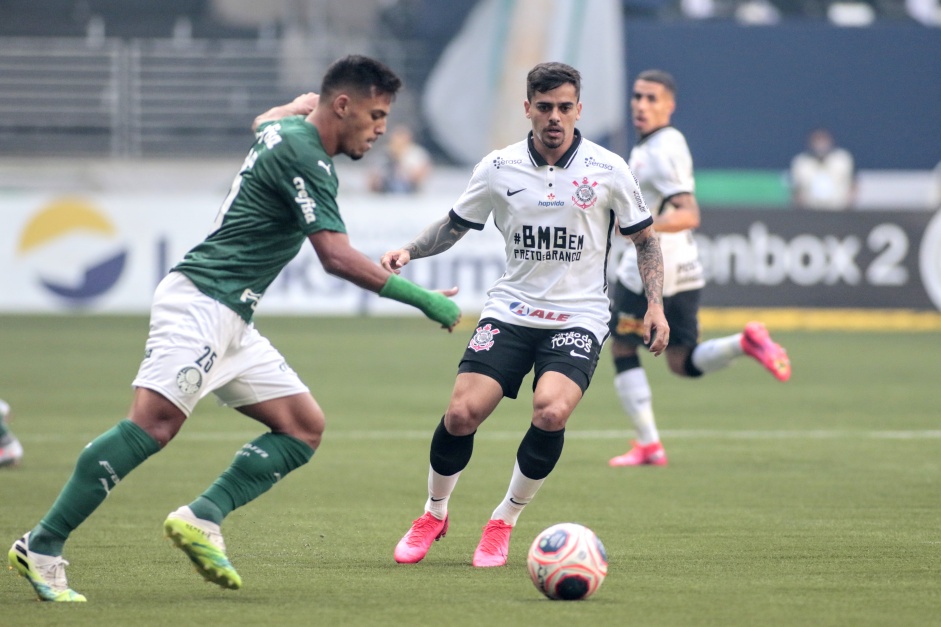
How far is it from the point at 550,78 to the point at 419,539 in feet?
7.24

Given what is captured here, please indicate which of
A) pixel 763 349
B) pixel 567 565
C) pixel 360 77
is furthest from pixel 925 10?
pixel 567 565

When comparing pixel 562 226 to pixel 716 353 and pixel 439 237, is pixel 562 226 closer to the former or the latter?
pixel 439 237

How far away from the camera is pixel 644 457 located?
10.2 metres

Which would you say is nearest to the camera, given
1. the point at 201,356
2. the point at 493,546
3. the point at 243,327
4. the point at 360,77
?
the point at 201,356

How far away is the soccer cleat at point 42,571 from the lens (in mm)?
5754

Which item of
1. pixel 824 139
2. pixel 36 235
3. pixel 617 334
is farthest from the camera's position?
pixel 824 139

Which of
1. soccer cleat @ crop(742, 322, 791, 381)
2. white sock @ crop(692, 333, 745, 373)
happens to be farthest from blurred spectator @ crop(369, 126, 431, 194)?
soccer cleat @ crop(742, 322, 791, 381)

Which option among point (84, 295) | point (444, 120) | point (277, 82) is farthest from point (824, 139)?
point (84, 295)

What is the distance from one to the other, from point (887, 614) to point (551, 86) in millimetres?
2759

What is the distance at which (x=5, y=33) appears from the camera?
2789 cm

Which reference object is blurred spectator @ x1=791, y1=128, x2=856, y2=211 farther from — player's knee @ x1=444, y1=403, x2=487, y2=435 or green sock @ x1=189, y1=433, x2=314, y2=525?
green sock @ x1=189, y1=433, x2=314, y2=525

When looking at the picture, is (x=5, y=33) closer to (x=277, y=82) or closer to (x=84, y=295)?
(x=277, y=82)

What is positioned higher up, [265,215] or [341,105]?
[341,105]

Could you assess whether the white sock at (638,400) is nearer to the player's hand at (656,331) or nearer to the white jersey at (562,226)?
the white jersey at (562,226)
